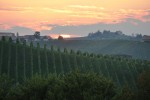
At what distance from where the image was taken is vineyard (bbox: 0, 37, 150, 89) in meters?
149

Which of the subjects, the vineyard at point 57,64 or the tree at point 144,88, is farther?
the vineyard at point 57,64

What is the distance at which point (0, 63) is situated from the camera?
152750mm

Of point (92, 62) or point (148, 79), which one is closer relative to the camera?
point (148, 79)

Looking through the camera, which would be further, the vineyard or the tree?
the vineyard

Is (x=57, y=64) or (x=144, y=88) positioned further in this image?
(x=57, y=64)

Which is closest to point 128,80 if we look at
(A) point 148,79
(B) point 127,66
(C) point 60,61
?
(B) point 127,66

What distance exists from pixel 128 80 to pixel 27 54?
4712 centimetres

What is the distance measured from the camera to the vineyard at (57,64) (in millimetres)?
149250

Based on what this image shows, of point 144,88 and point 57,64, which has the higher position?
point 144,88

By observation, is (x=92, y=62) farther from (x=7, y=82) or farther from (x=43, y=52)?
Answer: (x=7, y=82)

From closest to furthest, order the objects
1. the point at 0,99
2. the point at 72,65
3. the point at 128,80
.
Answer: the point at 0,99
the point at 128,80
the point at 72,65

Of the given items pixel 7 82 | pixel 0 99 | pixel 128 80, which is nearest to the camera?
pixel 0 99

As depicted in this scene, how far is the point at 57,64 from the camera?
159 m

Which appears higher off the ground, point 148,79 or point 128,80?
point 148,79
